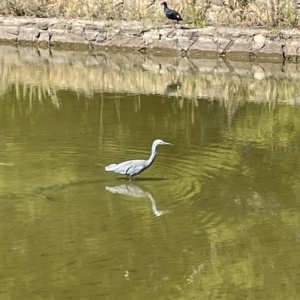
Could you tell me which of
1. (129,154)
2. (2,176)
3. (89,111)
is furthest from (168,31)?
(2,176)

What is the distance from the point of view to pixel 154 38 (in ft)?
61.5

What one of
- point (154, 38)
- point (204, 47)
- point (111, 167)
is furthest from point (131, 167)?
point (154, 38)

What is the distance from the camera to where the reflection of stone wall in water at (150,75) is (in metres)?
14.2

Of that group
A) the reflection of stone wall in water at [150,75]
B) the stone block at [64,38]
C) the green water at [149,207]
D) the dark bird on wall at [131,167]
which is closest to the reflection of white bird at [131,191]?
the green water at [149,207]

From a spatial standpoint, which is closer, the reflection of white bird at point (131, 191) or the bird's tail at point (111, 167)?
the reflection of white bird at point (131, 191)

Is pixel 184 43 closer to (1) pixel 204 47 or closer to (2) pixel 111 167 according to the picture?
(1) pixel 204 47

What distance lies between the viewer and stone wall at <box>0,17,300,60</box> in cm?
1778

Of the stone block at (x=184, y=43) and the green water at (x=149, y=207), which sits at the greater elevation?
the stone block at (x=184, y=43)

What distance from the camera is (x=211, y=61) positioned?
58.4 feet

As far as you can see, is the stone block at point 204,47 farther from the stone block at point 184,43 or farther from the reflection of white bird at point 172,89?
the reflection of white bird at point 172,89

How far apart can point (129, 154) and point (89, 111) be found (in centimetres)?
310

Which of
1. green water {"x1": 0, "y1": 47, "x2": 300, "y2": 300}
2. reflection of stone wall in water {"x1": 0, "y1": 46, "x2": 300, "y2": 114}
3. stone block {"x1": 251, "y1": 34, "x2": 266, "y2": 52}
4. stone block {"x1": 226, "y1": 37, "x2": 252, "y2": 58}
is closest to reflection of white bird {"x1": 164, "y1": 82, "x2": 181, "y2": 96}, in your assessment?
reflection of stone wall in water {"x1": 0, "y1": 46, "x2": 300, "y2": 114}

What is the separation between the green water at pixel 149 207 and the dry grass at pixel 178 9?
7341 mm

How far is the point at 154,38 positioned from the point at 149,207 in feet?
37.8
